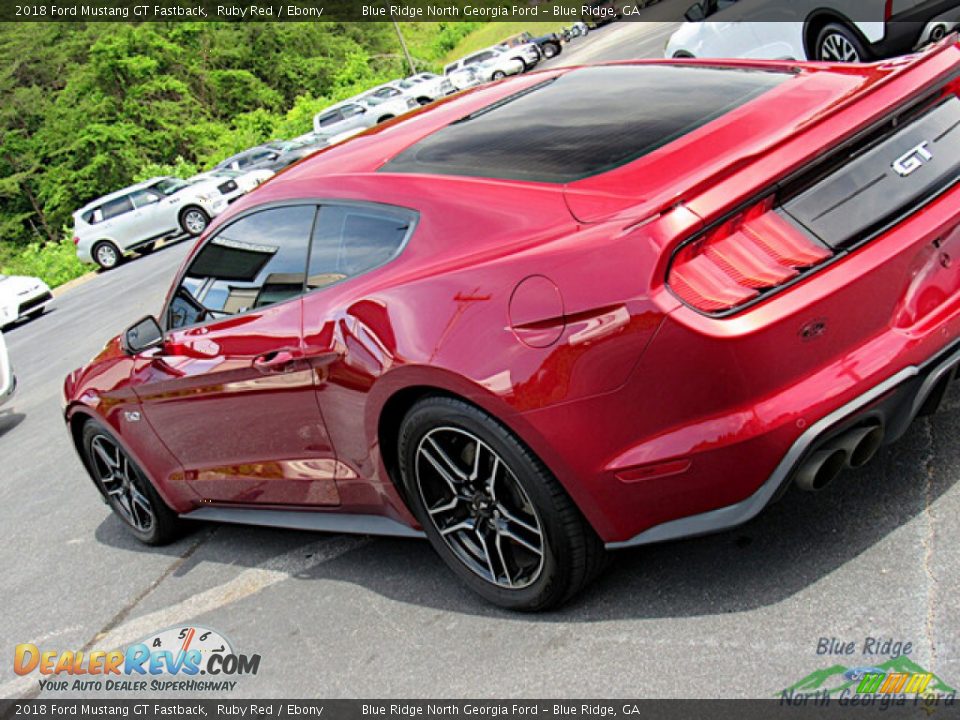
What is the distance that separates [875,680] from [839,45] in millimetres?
7903

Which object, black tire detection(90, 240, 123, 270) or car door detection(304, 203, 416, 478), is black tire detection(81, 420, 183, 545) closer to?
car door detection(304, 203, 416, 478)

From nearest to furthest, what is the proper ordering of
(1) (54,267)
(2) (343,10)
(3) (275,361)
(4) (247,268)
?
(3) (275,361), (4) (247,268), (1) (54,267), (2) (343,10)

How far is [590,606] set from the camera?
12.2 feet

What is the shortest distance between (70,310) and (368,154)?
17.8 m

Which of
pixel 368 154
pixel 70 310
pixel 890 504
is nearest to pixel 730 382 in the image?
pixel 890 504

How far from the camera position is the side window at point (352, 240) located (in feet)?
12.7

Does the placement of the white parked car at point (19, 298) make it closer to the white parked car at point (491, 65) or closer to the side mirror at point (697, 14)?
the side mirror at point (697, 14)

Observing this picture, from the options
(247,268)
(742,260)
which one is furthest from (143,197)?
(742,260)

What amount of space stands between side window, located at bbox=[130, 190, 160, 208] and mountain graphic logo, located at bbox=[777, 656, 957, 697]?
27.4 m

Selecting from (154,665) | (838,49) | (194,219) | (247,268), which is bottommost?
(194,219)

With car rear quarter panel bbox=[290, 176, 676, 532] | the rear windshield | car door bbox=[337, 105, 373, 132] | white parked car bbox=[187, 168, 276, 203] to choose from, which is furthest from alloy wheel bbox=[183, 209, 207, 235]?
car rear quarter panel bbox=[290, 176, 676, 532]

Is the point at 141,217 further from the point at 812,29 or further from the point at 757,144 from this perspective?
the point at 757,144

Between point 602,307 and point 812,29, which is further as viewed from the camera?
point 812,29

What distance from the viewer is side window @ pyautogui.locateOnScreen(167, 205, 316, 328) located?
14.0 feet
